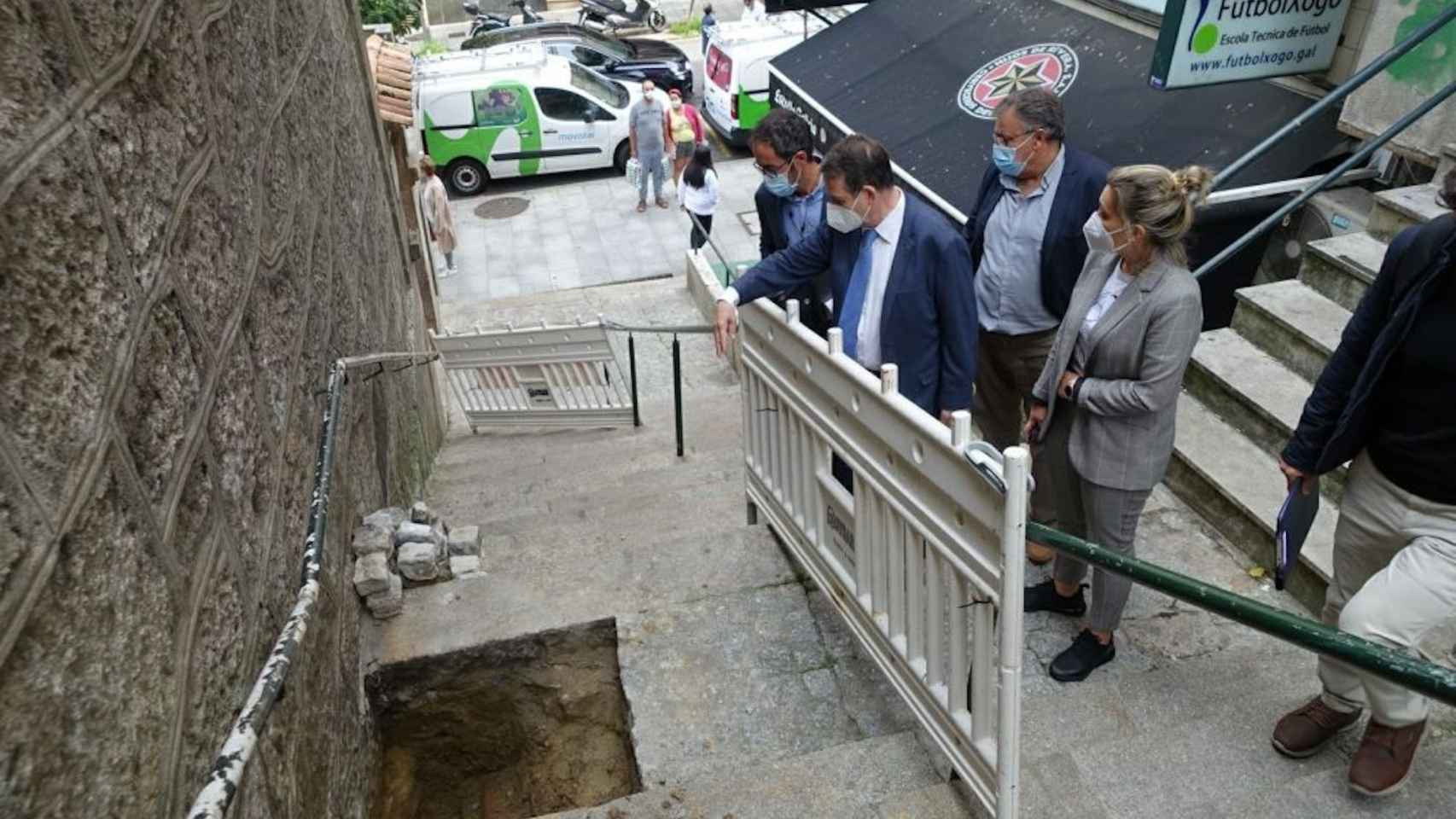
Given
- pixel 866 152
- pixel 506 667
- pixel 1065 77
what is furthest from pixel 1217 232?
pixel 506 667

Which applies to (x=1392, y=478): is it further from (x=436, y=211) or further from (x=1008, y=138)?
(x=436, y=211)

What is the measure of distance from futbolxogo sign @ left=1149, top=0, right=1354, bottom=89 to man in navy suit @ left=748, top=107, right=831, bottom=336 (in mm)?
2437

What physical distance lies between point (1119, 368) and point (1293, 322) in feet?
6.06

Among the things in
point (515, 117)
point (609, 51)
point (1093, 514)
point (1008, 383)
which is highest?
point (1093, 514)

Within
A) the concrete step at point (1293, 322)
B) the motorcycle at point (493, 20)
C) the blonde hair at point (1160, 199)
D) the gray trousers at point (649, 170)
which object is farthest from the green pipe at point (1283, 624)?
the motorcycle at point (493, 20)

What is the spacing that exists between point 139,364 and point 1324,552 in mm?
3551

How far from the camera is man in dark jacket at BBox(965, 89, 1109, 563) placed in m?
3.92

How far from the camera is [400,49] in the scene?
30.8 feet

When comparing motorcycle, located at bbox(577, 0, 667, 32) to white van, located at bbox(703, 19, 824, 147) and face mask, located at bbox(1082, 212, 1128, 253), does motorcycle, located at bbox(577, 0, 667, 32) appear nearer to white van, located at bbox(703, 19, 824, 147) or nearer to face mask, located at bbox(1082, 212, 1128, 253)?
white van, located at bbox(703, 19, 824, 147)

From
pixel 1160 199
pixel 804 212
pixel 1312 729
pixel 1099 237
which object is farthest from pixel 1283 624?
pixel 804 212

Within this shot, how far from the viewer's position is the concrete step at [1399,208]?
471cm

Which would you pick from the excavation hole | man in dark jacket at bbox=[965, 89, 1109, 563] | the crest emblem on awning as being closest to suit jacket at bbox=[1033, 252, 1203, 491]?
man in dark jacket at bbox=[965, 89, 1109, 563]

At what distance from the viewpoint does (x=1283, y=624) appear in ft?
6.44

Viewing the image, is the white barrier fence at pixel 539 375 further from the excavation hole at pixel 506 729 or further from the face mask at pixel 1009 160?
the face mask at pixel 1009 160
